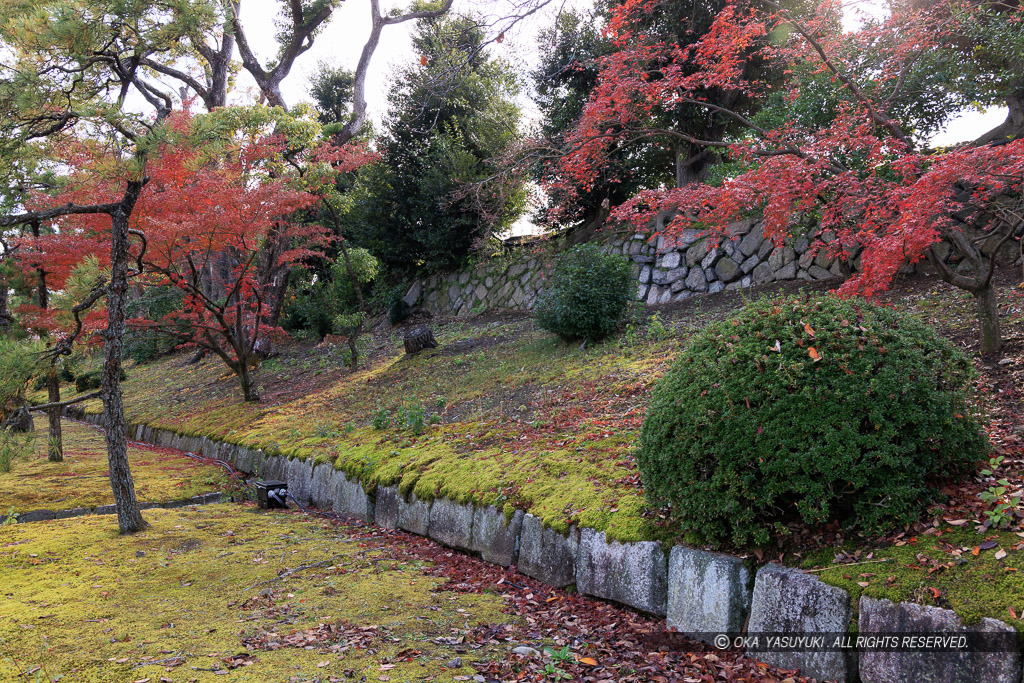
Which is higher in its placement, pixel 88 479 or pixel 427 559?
pixel 88 479

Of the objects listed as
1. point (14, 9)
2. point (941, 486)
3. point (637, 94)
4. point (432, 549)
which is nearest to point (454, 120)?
point (637, 94)

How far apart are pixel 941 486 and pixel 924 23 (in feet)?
16.8

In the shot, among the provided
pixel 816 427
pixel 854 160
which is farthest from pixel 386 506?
pixel 854 160

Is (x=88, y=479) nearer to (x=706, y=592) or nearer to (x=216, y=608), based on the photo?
(x=216, y=608)

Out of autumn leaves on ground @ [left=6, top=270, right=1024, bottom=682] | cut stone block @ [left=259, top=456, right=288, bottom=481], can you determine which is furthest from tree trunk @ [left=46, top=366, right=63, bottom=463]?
cut stone block @ [left=259, top=456, right=288, bottom=481]

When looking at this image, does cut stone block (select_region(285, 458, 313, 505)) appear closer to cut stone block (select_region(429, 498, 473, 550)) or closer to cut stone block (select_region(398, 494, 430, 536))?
cut stone block (select_region(398, 494, 430, 536))

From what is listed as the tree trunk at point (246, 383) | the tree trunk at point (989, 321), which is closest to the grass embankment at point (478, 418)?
the tree trunk at point (246, 383)

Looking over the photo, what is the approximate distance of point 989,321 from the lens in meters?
4.89

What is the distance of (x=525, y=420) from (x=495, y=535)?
1.89 meters

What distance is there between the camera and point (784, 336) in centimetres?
323

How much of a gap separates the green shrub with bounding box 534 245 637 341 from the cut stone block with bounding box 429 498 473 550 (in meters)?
4.24

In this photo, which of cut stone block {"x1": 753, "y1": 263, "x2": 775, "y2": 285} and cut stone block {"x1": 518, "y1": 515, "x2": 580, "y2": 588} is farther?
cut stone block {"x1": 753, "y1": 263, "x2": 775, "y2": 285}

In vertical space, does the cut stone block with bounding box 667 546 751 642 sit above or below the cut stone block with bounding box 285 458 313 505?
above

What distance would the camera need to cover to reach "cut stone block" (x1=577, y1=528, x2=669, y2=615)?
3316 mm
